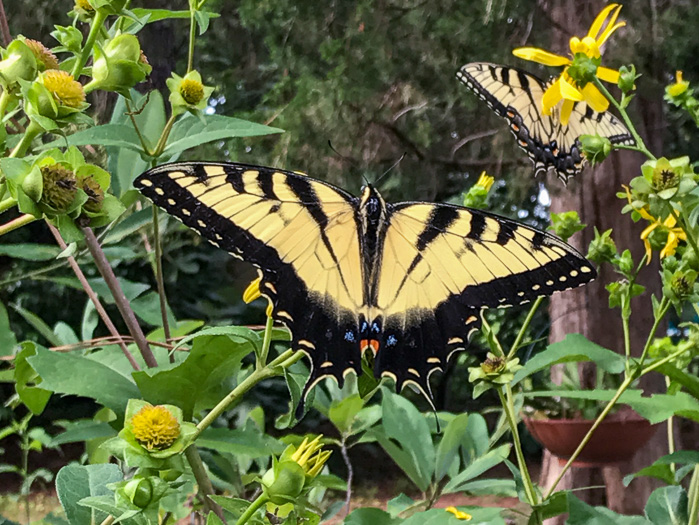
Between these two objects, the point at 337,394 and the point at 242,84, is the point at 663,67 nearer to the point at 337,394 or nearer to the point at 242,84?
the point at 337,394

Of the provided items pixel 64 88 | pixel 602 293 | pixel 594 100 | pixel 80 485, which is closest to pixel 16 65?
pixel 64 88

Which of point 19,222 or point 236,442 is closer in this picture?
point 19,222

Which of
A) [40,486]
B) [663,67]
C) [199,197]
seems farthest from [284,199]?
[40,486]

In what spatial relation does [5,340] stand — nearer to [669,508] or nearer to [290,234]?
[290,234]

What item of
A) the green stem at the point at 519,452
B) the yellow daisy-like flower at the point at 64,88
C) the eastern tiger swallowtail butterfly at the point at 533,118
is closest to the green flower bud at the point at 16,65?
the yellow daisy-like flower at the point at 64,88

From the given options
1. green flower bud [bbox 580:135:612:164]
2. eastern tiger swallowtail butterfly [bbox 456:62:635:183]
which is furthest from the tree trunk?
green flower bud [bbox 580:135:612:164]

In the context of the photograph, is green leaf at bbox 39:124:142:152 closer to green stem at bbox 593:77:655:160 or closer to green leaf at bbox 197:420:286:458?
green leaf at bbox 197:420:286:458

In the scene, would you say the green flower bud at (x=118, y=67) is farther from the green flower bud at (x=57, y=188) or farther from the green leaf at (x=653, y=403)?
the green leaf at (x=653, y=403)
